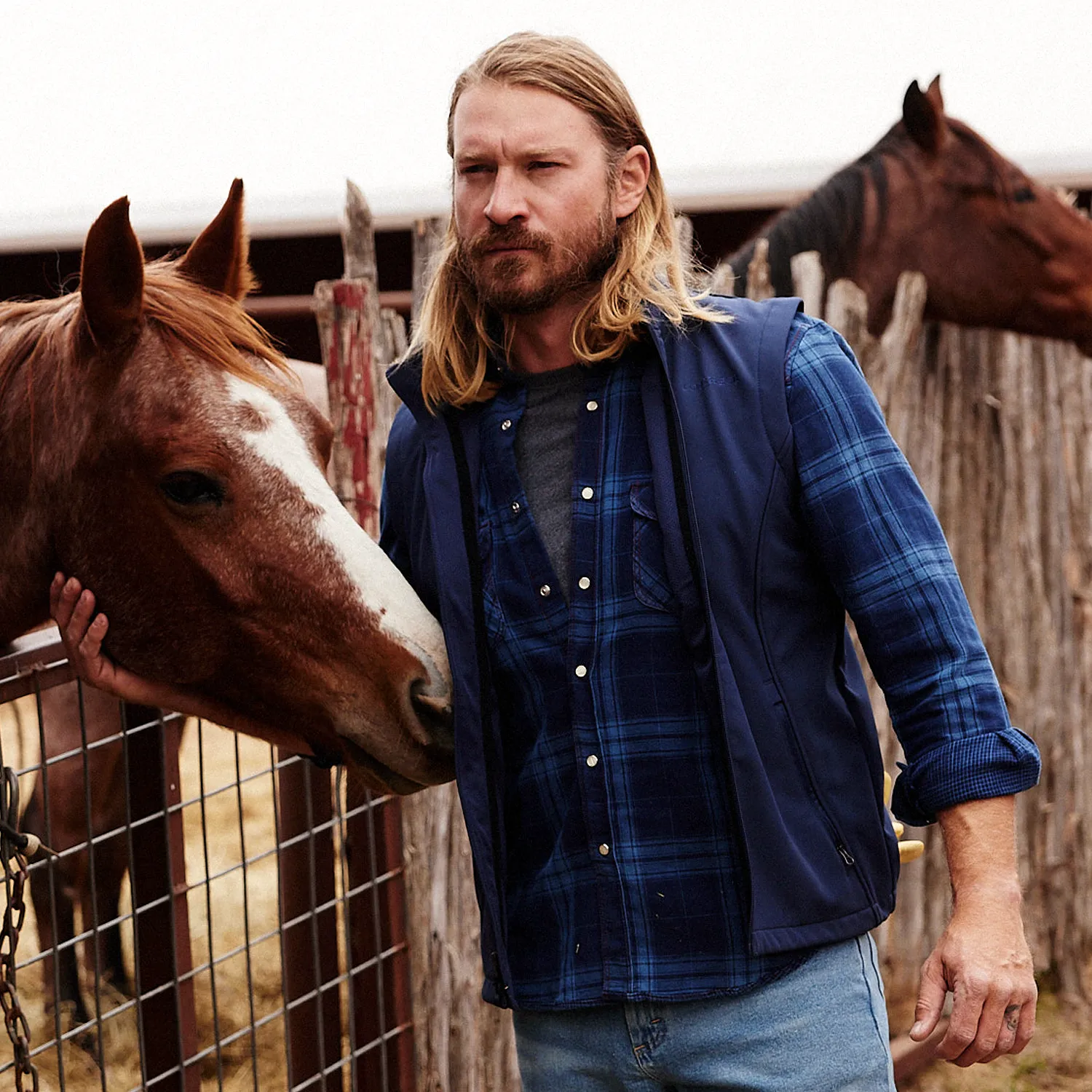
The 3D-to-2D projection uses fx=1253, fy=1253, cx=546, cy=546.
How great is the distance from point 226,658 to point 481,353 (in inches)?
23.9

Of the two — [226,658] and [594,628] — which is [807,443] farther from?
[226,658]

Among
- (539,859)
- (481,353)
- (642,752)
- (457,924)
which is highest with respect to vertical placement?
(481,353)

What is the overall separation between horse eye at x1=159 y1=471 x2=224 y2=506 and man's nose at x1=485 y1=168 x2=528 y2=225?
1.83 ft

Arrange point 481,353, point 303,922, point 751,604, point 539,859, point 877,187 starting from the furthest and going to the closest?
point 877,187 < point 303,922 < point 481,353 < point 539,859 < point 751,604

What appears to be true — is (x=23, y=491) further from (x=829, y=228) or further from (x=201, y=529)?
(x=829, y=228)

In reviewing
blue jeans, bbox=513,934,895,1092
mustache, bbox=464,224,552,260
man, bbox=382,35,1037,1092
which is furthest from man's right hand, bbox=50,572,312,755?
mustache, bbox=464,224,552,260

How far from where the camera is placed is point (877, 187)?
4.36m

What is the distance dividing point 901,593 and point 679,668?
0.30m

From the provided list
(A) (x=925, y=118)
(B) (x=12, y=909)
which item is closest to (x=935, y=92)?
(A) (x=925, y=118)

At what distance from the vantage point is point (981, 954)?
150 cm

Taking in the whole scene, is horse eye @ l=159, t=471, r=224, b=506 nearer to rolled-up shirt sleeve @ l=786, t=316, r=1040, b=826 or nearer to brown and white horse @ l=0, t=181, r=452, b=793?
brown and white horse @ l=0, t=181, r=452, b=793

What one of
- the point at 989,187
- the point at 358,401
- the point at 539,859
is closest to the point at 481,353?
the point at 539,859

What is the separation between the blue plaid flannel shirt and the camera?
1.62 metres

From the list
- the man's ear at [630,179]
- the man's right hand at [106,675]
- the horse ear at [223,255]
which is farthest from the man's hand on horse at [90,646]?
the man's ear at [630,179]
